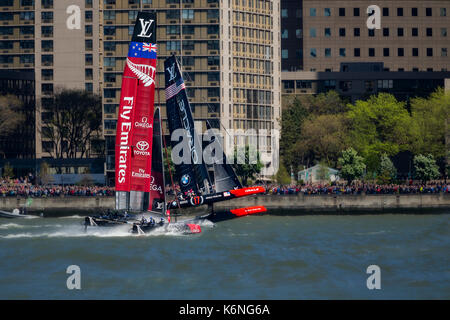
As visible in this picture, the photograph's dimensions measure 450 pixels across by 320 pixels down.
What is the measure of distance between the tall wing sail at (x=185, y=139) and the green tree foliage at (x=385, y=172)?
4027cm

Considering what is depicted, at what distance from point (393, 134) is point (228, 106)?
1113 inches

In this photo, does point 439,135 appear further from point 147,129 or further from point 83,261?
point 83,261

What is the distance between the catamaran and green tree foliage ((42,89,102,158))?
68819 millimetres

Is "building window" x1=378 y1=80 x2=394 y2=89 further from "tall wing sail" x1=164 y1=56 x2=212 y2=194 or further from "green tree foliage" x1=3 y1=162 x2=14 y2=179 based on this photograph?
"tall wing sail" x1=164 y1=56 x2=212 y2=194

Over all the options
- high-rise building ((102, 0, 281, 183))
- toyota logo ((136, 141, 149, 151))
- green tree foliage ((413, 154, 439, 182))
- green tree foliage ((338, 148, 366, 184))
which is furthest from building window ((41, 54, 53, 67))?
toyota logo ((136, 141, 149, 151))

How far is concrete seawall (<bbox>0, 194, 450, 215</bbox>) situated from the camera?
110375 millimetres

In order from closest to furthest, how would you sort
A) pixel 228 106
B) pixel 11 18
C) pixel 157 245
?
1. pixel 157 245
2. pixel 228 106
3. pixel 11 18

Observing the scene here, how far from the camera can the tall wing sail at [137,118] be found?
78875 millimetres

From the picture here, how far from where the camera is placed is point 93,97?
525 feet

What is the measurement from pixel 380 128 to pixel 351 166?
63.4 ft

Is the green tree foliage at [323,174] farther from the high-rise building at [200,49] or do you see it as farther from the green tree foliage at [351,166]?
the high-rise building at [200,49]

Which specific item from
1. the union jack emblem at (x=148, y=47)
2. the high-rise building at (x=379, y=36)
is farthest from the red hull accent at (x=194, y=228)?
the high-rise building at (x=379, y=36)

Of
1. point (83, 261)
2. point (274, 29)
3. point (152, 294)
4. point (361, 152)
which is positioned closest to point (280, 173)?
point (361, 152)

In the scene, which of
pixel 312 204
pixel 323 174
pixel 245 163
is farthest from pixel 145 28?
pixel 323 174
